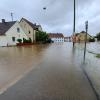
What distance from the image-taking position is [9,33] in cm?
4303

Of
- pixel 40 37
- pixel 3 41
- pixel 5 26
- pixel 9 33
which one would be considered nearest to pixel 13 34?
pixel 9 33

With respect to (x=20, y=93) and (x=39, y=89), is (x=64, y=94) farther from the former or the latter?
(x=20, y=93)

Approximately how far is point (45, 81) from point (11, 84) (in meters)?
1.16

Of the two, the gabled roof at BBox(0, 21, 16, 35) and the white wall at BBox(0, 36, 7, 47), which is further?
the gabled roof at BBox(0, 21, 16, 35)

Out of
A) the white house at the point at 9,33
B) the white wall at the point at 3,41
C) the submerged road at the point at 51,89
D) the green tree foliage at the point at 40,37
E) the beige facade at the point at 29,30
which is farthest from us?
the beige facade at the point at 29,30

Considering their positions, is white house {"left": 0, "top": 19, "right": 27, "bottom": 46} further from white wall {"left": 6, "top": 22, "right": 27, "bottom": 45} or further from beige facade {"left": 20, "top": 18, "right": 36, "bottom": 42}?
beige facade {"left": 20, "top": 18, "right": 36, "bottom": 42}

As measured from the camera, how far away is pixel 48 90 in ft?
17.7

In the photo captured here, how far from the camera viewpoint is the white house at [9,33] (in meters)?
40.6

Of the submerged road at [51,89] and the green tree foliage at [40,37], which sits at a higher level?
the green tree foliage at [40,37]

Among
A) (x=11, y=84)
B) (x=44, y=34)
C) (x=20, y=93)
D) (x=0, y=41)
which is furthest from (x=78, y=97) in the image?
(x=44, y=34)

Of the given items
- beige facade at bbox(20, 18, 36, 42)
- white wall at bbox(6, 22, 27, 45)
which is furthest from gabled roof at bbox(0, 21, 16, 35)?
beige facade at bbox(20, 18, 36, 42)

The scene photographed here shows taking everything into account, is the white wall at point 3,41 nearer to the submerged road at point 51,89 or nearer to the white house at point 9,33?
the white house at point 9,33

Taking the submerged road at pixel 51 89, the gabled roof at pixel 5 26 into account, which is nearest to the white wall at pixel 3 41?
the gabled roof at pixel 5 26

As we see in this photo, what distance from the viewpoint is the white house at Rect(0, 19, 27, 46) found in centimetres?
4059
